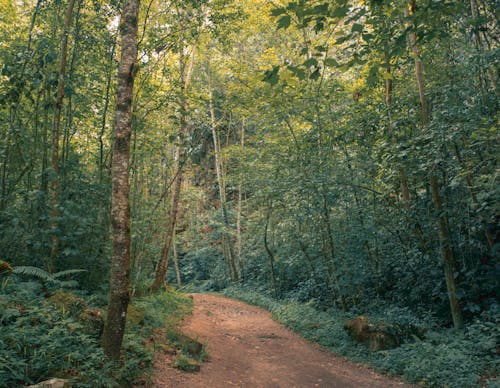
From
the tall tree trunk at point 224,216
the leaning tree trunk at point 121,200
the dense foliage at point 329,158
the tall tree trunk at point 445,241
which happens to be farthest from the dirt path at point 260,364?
the tall tree trunk at point 224,216

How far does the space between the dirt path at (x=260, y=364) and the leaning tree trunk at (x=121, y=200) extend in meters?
1.21

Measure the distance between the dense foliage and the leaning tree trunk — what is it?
43cm

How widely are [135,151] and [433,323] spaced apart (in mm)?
8481

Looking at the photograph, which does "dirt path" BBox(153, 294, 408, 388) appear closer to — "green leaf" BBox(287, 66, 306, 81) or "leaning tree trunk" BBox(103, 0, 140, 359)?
"leaning tree trunk" BBox(103, 0, 140, 359)

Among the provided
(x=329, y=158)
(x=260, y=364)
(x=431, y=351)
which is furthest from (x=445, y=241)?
(x=260, y=364)

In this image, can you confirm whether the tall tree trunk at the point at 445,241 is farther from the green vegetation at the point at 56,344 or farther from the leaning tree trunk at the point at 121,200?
the green vegetation at the point at 56,344

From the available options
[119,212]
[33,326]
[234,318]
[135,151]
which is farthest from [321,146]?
[33,326]

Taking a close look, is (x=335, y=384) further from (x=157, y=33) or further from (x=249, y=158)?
(x=249, y=158)

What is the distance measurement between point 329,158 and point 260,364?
20.1 ft

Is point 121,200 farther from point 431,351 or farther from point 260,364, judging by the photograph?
point 431,351

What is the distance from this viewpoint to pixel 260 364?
24.4 feet

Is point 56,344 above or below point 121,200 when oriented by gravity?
below

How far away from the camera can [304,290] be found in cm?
1420

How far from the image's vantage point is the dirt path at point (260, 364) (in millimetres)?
6234
